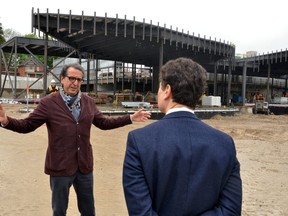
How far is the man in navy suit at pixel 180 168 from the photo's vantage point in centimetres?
161

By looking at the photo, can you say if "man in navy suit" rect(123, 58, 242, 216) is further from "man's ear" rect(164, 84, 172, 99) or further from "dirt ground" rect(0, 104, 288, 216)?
"dirt ground" rect(0, 104, 288, 216)

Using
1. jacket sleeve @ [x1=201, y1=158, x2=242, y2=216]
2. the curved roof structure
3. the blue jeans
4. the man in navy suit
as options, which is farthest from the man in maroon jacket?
the curved roof structure

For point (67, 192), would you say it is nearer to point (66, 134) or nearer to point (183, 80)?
point (66, 134)

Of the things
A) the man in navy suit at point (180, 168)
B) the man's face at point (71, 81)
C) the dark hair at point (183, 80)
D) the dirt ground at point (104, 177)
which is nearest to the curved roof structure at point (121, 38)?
the dirt ground at point (104, 177)

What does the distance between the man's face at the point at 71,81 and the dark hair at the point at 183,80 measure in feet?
5.65

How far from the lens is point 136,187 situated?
5.31 feet

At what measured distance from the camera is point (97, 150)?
33.3 ft

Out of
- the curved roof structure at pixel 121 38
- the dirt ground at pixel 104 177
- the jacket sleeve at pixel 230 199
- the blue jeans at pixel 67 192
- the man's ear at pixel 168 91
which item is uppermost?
the curved roof structure at pixel 121 38

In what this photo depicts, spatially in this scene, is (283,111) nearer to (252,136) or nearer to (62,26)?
(252,136)

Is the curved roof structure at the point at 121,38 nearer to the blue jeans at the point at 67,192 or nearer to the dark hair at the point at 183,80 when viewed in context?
the blue jeans at the point at 67,192

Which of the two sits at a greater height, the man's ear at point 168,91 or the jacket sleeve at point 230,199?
the man's ear at point 168,91

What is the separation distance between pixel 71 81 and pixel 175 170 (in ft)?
6.56

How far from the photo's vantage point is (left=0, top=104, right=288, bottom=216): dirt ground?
5184 mm

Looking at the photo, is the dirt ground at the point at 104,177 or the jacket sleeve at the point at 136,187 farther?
the dirt ground at the point at 104,177
